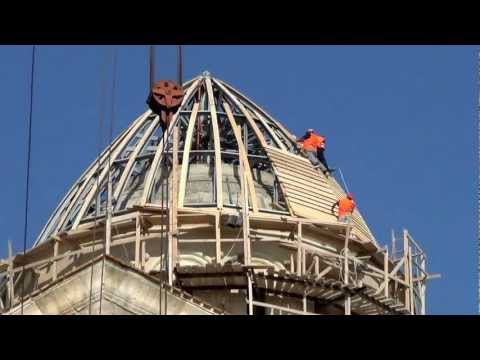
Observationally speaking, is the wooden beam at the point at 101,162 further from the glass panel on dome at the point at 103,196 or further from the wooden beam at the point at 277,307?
the wooden beam at the point at 277,307

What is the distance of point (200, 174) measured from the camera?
37.8 m

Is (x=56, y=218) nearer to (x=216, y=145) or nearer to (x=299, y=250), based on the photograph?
(x=216, y=145)

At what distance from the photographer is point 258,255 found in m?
36.9

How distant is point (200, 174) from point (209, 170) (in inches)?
9.0

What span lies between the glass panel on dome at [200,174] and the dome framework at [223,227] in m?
0.02

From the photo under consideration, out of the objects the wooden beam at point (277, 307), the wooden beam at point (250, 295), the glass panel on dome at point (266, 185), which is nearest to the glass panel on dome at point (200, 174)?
the glass panel on dome at point (266, 185)

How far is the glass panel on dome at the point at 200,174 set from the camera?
37469 mm

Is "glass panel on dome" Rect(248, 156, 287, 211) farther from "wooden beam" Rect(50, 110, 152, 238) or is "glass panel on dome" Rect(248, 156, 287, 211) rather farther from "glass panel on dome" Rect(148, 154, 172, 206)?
"wooden beam" Rect(50, 110, 152, 238)

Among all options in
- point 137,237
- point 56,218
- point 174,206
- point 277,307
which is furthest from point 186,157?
point 277,307

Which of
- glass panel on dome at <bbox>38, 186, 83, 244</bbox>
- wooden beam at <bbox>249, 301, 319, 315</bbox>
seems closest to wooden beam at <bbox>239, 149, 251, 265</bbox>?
wooden beam at <bbox>249, 301, 319, 315</bbox>

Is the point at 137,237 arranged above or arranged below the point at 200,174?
below
